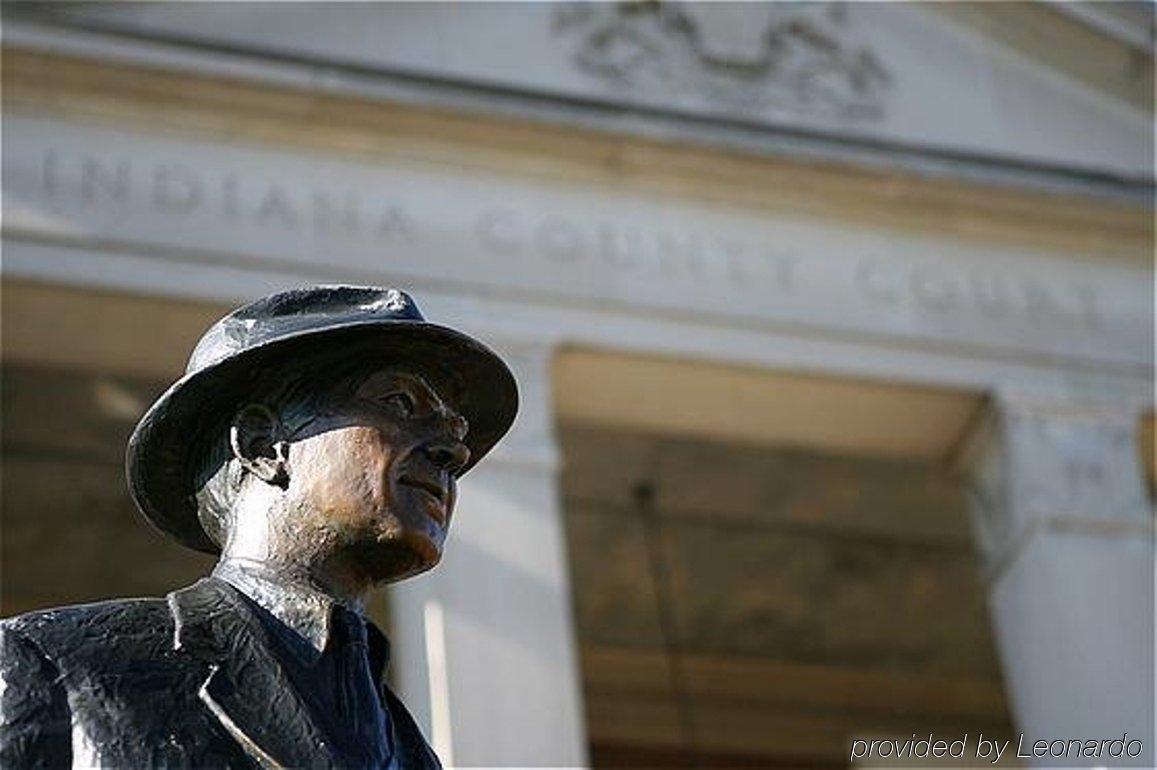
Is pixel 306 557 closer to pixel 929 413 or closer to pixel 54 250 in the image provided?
pixel 54 250

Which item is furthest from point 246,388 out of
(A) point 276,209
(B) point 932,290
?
(B) point 932,290

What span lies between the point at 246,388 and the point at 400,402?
16 cm

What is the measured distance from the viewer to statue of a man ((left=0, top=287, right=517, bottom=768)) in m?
2.46

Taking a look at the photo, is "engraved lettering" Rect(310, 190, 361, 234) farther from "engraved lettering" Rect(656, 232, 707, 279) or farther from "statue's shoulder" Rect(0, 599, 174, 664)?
"statue's shoulder" Rect(0, 599, 174, 664)

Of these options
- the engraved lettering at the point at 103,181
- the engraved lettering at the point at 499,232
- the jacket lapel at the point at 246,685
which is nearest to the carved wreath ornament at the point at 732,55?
the engraved lettering at the point at 499,232

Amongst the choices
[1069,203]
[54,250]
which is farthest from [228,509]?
[1069,203]

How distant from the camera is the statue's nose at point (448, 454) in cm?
279

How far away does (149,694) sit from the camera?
2.48m

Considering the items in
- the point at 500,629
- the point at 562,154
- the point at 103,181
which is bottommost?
the point at 500,629

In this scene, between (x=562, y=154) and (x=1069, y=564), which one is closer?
(x=1069, y=564)

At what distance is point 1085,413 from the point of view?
10516 mm

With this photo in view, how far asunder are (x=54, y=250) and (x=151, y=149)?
62 centimetres

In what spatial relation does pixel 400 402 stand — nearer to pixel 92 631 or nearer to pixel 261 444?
pixel 261 444

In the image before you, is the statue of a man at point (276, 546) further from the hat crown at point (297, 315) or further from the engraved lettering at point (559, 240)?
the engraved lettering at point (559, 240)
